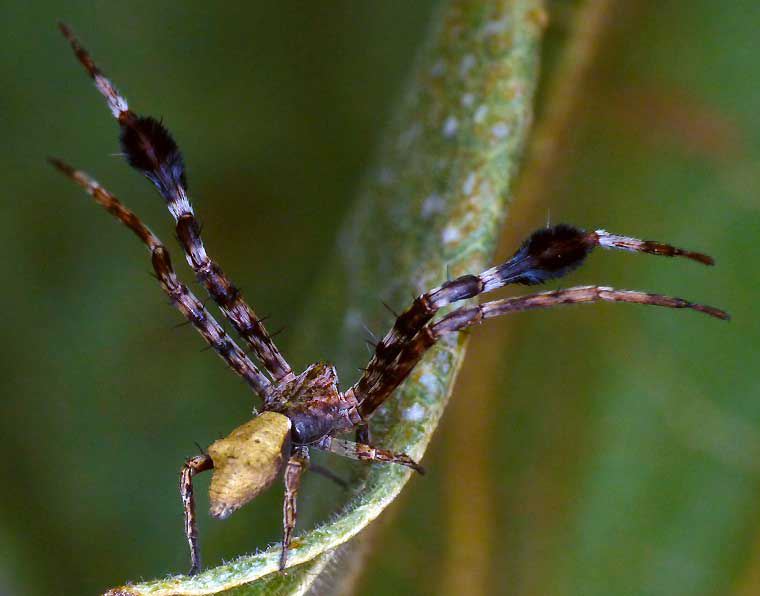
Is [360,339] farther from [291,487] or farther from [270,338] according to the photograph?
[291,487]

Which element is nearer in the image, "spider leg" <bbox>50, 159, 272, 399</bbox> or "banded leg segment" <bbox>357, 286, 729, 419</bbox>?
"banded leg segment" <bbox>357, 286, 729, 419</bbox>

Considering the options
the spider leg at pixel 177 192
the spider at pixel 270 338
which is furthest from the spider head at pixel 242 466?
the spider leg at pixel 177 192

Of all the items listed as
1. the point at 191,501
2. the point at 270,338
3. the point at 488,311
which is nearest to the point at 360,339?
the point at 270,338

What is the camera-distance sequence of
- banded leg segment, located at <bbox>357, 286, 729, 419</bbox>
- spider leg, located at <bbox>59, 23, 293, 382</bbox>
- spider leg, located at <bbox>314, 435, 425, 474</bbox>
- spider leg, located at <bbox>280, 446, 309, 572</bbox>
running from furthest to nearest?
spider leg, located at <bbox>59, 23, 293, 382</bbox>, banded leg segment, located at <bbox>357, 286, 729, 419</bbox>, spider leg, located at <bbox>280, 446, 309, 572</bbox>, spider leg, located at <bbox>314, 435, 425, 474</bbox>

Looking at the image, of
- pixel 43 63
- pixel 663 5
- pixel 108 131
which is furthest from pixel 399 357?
pixel 43 63

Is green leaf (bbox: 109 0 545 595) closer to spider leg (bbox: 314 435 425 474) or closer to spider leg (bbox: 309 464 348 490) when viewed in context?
spider leg (bbox: 314 435 425 474)

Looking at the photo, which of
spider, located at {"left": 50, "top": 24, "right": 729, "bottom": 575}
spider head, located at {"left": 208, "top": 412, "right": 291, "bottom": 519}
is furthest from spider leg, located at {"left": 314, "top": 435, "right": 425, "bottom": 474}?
spider head, located at {"left": 208, "top": 412, "right": 291, "bottom": 519}

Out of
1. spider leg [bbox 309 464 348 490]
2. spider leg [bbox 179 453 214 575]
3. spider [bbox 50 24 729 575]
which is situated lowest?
spider leg [bbox 179 453 214 575]

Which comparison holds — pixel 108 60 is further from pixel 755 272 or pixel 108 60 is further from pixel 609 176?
pixel 755 272

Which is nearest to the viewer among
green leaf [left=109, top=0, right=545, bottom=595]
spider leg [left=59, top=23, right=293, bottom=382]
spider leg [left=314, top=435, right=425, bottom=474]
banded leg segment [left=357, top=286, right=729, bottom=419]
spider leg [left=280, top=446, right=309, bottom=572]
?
green leaf [left=109, top=0, right=545, bottom=595]
